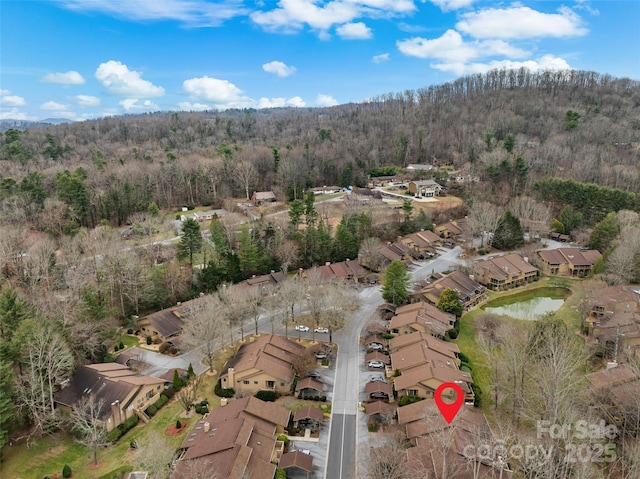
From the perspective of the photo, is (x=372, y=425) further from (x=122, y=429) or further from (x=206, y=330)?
(x=122, y=429)

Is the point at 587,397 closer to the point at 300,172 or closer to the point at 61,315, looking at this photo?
the point at 61,315

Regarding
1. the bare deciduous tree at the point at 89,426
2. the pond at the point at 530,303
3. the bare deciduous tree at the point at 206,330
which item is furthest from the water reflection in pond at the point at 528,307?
the bare deciduous tree at the point at 89,426

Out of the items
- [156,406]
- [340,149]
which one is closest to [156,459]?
[156,406]

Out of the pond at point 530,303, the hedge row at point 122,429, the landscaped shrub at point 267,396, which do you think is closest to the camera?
the hedge row at point 122,429

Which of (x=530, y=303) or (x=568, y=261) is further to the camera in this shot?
(x=568, y=261)

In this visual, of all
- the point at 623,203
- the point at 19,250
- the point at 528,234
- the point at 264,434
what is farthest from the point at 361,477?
the point at 623,203

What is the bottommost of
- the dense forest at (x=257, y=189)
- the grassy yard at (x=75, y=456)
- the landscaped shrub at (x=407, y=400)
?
the grassy yard at (x=75, y=456)

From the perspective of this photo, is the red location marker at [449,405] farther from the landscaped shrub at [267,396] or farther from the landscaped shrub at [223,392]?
the landscaped shrub at [223,392]
